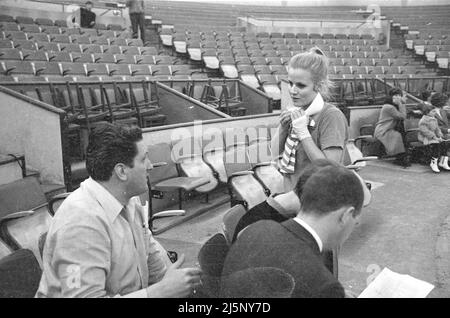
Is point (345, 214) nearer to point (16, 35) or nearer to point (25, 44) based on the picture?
point (25, 44)

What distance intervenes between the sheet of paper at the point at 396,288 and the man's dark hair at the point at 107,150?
80 centimetres

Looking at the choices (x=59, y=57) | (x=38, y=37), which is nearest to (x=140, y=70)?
(x=59, y=57)

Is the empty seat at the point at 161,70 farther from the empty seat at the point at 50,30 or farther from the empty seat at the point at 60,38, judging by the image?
the empty seat at the point at 50,30

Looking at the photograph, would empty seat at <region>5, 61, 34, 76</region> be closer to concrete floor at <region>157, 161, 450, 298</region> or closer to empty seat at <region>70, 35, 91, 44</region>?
empty seat at <region>70, 35, 91, 44</region>

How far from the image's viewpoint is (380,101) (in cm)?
750

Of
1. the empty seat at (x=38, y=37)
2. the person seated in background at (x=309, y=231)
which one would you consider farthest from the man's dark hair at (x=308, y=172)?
the empty seat at (x=38, y=37)

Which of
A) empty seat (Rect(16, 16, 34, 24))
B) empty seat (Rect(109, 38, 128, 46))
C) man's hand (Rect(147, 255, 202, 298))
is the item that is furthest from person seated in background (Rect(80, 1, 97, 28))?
man's hand (Rect(147, 255, 202, 298))

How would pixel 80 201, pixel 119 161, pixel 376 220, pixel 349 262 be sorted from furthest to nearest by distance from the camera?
pixel 376 220
pixel 349 262
pixel 119 161
pixel 80 201

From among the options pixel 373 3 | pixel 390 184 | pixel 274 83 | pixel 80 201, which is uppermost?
pixel 373 3

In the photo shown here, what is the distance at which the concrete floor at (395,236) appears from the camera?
2768mm

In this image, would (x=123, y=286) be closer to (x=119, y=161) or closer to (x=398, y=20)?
(x=119, y=161)

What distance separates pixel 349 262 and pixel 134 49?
5.69m

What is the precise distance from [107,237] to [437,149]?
520 cm
